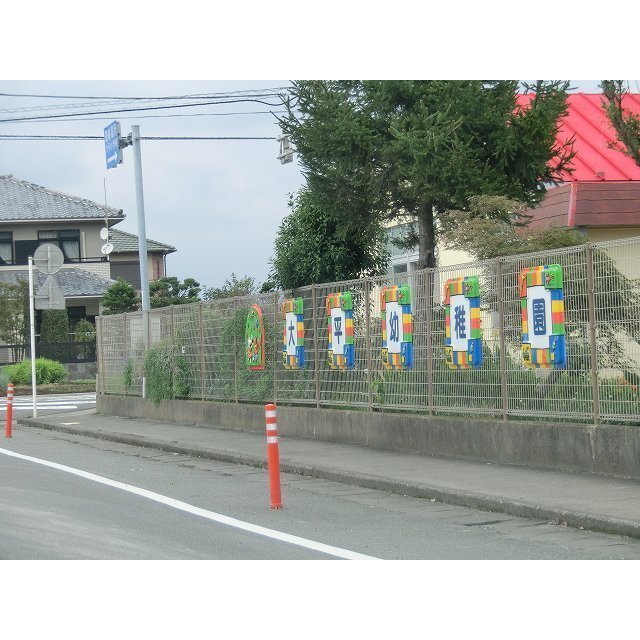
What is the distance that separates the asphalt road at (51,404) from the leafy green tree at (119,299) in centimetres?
1356

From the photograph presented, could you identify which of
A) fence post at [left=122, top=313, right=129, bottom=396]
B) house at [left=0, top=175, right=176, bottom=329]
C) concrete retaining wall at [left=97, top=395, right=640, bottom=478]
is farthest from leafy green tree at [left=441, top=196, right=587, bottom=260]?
house at [left=0, top=175, right=176, bottom=329]

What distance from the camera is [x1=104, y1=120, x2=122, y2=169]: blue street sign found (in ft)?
99.6

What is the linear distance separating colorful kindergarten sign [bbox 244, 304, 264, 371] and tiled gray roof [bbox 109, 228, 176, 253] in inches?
2126

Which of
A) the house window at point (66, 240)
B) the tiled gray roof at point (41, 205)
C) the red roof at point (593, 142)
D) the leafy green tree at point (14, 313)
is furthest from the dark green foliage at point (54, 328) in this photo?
the red roof at point (593, 142)

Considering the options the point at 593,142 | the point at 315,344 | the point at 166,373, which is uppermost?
the point at 593,142

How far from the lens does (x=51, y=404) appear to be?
2967 centimetres

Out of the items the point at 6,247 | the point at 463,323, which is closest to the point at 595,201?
the point at 463,323

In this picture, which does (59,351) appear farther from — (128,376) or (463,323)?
(463,323)

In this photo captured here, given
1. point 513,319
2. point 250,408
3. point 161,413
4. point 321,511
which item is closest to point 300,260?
point 161,413

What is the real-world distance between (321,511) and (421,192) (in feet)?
31.4

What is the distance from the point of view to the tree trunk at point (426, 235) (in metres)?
20.7

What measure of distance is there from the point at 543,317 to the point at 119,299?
38235 mm

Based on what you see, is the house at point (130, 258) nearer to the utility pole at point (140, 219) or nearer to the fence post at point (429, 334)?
the utility pole at point (140, 219)

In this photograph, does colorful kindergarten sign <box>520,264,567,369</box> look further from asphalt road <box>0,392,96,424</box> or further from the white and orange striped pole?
asphalt road <box>0,392,96,424</box>
